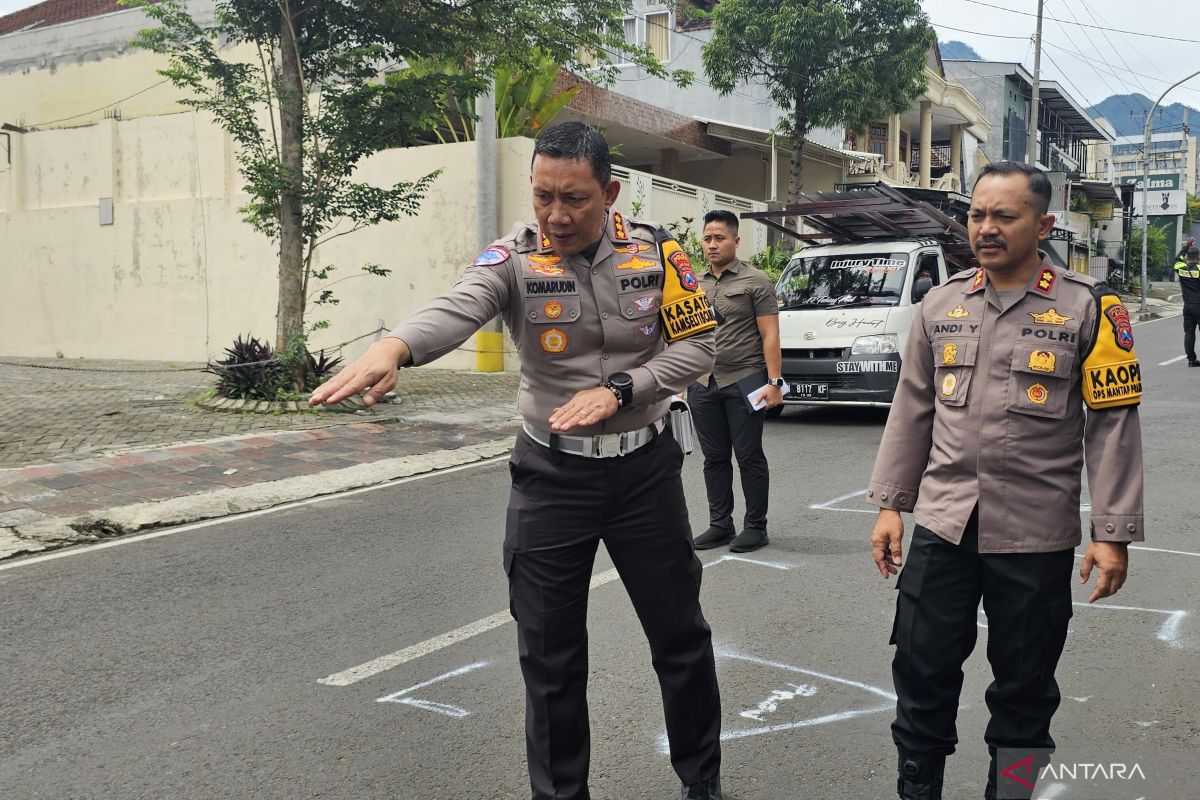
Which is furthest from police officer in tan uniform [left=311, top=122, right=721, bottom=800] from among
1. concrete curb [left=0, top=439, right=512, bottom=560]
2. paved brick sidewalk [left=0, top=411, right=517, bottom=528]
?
paved brick sidewalk [left=0, top=411, right=517, bottom=528]

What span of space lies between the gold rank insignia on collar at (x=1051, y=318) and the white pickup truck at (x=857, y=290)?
848 cm

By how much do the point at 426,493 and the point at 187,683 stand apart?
411 centimetres

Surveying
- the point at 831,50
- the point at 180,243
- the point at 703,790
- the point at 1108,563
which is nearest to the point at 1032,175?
the point at 1108,563

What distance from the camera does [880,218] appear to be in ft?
41.0

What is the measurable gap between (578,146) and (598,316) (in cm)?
45

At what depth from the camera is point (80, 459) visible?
914cm

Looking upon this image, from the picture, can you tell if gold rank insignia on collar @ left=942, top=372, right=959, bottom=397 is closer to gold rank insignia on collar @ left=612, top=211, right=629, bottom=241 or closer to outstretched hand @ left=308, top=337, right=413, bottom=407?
gold rank insignia on collar @ left=612, top=211, right=629, bottom=241

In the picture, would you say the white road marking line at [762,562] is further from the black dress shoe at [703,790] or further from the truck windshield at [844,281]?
the truck windshield at [844,281]

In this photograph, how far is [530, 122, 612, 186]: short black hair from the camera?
2.79 metres

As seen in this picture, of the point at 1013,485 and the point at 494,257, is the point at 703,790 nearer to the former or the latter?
the point at 1013,485

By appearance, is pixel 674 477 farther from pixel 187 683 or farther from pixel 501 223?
pixel 501 223

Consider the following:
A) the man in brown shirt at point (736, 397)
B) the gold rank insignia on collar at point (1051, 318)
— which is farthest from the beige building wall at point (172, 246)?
the gold rank insignia on collar at point (1051, 318)

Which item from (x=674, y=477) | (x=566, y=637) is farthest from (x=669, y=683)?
(x=674, y=477)

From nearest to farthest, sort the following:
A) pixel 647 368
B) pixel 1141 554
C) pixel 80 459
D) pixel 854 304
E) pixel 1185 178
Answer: pixel 647 368 < pixel 1141 554 < pixel 80 459 < pixel 854 304 < pixel 1185 178
